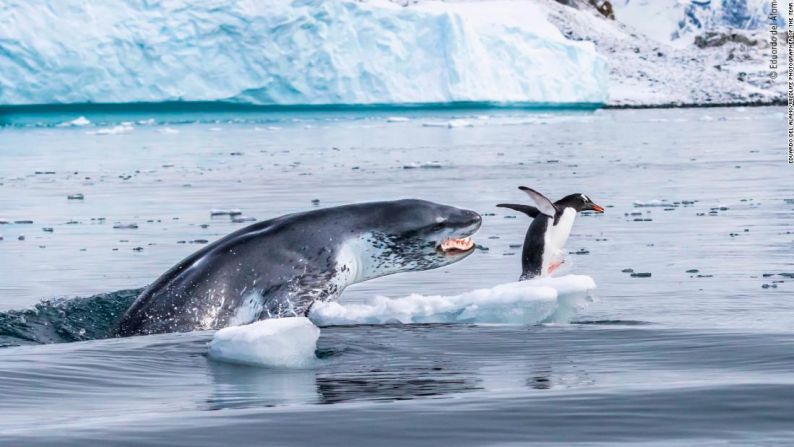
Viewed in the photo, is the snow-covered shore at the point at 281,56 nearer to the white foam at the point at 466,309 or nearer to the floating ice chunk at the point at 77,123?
the floating ice chunk at the point at 77,123

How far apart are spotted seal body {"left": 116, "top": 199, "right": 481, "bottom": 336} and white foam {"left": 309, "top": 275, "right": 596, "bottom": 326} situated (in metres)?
0.20

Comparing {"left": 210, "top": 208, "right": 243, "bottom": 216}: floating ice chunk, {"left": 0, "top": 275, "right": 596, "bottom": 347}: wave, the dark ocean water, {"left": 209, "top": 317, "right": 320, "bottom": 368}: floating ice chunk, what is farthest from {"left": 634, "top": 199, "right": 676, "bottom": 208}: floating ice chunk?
{"left": 209, "top": 317, "right": 320, "bottom": 368}: floating ice chunk

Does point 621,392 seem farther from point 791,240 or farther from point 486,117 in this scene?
point 486,117

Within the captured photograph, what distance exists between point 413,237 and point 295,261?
0.68 meters

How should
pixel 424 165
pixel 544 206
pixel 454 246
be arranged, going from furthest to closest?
pixel 424 165
pixel 544 206
pixel 454 246

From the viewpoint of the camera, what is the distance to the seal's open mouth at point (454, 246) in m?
7.28

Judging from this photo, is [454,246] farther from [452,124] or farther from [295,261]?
[452,124]

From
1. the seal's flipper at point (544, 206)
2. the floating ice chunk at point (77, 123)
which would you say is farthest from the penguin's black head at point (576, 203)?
the floating ice chunk at point (77, 123)

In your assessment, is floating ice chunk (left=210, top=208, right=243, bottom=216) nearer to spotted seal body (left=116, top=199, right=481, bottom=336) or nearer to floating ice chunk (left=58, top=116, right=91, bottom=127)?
spotted seal body (left=116, top=199, right=481, bottom=336)

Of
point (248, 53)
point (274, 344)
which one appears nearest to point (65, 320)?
point (274, 344)

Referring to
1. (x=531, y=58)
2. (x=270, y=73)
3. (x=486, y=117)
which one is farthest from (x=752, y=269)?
(x=486, y=117)

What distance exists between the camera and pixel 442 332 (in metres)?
6.16

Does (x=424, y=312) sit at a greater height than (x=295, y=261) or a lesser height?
lesser

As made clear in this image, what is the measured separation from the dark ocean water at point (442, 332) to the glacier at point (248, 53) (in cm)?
1865
